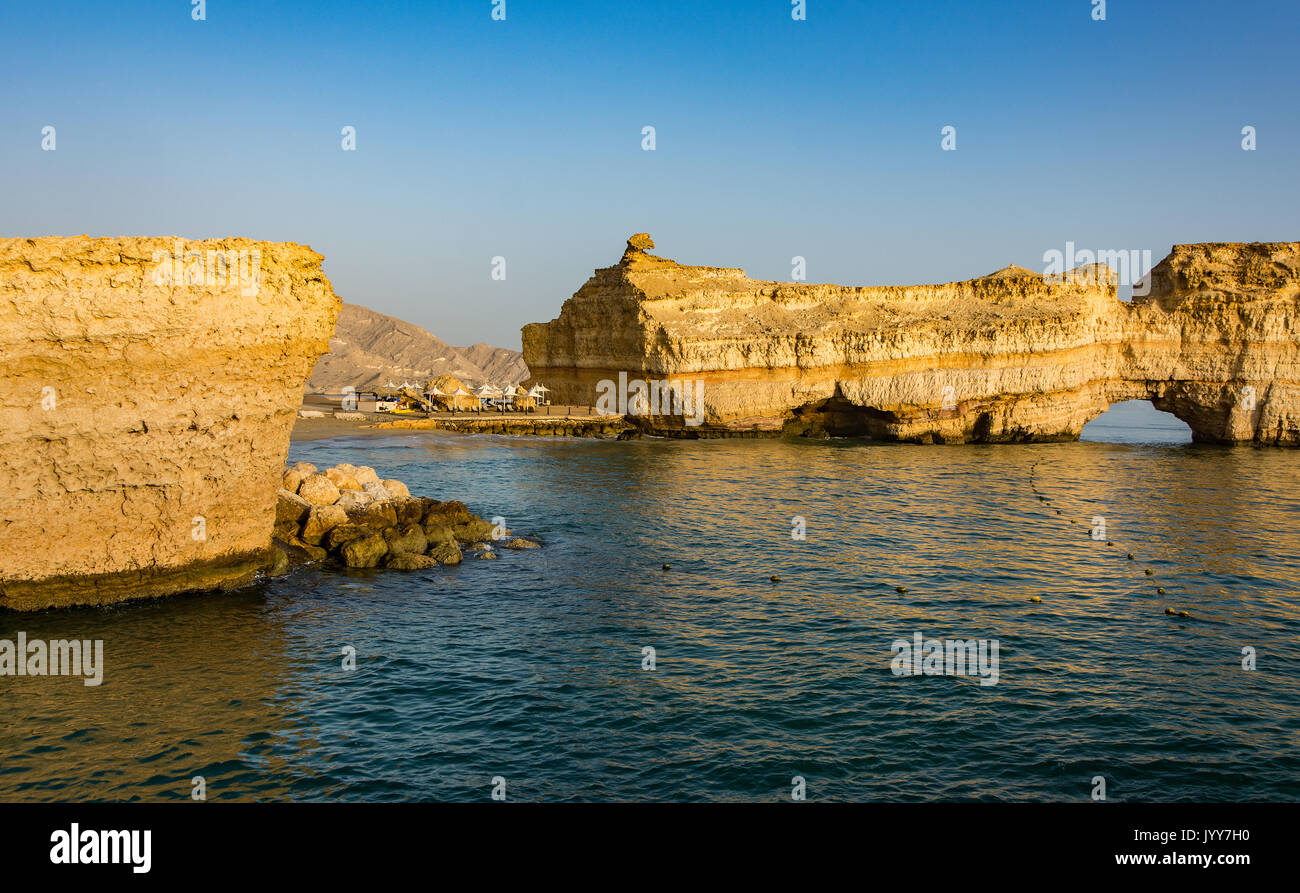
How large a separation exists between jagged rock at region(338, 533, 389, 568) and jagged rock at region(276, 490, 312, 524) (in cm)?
230

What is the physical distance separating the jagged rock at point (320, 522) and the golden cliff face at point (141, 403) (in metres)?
4.06

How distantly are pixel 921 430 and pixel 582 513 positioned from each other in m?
33.9

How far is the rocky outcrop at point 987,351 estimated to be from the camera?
176 ft

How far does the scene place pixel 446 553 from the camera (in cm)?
2409

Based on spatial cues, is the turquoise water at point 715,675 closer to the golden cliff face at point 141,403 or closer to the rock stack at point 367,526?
the rock stack at point 367,526

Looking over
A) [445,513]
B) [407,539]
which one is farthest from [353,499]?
[407,539]

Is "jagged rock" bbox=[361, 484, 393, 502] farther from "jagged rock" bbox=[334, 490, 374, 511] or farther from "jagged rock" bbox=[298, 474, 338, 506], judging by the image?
"jagged rock" bbox=[298, 474, 338, 506]

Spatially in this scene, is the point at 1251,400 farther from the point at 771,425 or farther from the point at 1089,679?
the point at 1089,679

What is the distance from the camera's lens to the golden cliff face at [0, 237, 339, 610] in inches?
655

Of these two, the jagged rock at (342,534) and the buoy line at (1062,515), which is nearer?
the buoy line at (1062,515)

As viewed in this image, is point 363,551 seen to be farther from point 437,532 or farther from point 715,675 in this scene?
point 715,675

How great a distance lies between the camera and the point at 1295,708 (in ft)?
43.9

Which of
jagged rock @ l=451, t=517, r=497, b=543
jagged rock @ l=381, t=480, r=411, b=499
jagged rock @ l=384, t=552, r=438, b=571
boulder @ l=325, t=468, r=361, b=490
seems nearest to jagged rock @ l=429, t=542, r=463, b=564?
jagged rock @ l=384, t=552, r=438, b=571

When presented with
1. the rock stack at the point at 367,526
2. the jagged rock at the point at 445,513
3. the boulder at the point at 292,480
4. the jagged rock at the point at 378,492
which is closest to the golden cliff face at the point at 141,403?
the rock stack at the point at 367,526
